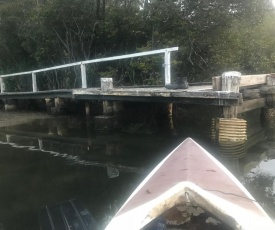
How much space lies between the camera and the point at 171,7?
11.5 m

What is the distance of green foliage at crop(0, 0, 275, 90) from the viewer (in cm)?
1159

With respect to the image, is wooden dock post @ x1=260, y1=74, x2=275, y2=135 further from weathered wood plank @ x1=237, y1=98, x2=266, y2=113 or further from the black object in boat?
the black object in boat

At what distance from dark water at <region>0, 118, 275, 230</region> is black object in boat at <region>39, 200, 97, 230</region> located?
0.15m

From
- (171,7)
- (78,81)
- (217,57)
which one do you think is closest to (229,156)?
(217,57)

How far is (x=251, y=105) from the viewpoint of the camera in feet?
30.3

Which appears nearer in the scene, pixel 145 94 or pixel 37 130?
pixel 145 94

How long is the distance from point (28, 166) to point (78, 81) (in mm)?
8539

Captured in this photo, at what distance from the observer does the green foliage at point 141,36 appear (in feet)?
38.0

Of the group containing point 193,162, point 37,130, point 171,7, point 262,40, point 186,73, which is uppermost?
point 171,7

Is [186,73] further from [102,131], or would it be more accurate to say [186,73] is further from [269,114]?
[102,131]

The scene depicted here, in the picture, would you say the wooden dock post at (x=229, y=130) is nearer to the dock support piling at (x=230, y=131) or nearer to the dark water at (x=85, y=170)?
the dock support piling at (x=230, y=131)

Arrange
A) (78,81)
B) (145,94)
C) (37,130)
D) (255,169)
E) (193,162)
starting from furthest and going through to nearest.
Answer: (78,81), (37,130), (145,94), (255,169), (193,162)

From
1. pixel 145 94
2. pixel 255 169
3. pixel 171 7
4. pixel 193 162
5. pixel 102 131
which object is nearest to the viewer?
pixel 193 162

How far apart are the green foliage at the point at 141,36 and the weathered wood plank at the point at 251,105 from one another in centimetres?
231
